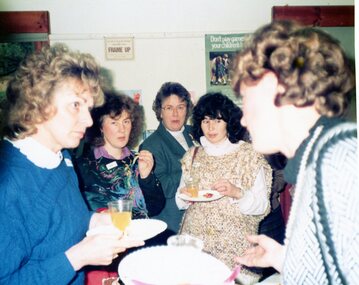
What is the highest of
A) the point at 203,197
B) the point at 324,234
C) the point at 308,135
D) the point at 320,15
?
the point at 320,15

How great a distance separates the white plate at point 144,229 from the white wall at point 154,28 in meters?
1.54

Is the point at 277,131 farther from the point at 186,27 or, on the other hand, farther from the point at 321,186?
the point at 186,27

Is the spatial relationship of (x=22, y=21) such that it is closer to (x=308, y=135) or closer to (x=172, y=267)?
(x=172, y=267)

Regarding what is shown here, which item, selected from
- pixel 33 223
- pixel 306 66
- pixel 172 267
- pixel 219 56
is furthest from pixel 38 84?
pixel 219 56

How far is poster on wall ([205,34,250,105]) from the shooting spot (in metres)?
2.84

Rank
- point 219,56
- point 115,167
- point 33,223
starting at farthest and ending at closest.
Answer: point 219,56 → point 115,167 → point 33,223

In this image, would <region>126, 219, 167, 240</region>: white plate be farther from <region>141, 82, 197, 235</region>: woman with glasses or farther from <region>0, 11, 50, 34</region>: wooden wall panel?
<region>0, 11, 50, 34</region>: wooden wall panel

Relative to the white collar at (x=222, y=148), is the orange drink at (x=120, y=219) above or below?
below

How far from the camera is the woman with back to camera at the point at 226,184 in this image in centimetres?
186

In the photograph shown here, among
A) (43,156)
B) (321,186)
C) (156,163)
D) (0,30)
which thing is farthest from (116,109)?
(321,186)

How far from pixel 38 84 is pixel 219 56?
77.1 inches

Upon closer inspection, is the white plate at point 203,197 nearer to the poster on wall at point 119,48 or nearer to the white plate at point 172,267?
the white plate at point 172,267

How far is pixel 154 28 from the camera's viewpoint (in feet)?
9.09

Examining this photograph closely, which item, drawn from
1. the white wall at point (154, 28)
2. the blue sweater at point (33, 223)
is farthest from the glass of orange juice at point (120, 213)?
the white wall at point (154, 28)
